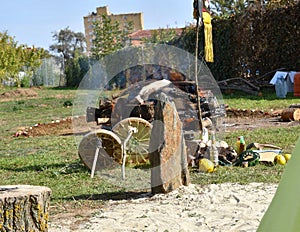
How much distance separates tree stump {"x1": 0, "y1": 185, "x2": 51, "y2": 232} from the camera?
3.71 meters

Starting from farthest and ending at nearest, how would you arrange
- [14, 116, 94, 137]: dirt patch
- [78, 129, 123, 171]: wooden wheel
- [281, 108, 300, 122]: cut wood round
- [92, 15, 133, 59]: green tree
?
[92, 15, 133, 59]: green tree → [14, 116, 94, 137]: dirt patch → [281, 108, 300, 122]: cut wood round → [78, 129, 123, 171]: wooden wheel

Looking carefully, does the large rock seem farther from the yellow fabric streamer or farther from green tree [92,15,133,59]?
green tree [92,15,133,59]

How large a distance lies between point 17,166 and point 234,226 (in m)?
4.59

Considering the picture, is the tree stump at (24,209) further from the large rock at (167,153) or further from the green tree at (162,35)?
the green tree at (162,35)

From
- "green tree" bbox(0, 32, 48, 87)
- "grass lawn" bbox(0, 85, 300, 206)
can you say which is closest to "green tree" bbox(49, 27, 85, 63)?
"green tree" bbox(0, 32, 48, 87)

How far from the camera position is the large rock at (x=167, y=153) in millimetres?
5988

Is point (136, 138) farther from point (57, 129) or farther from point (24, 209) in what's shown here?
point (57, 129)

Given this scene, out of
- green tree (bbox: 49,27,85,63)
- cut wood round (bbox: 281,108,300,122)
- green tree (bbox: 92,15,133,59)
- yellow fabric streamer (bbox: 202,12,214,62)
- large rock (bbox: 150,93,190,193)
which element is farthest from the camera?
green tree (bbox: 49,27,85,63)

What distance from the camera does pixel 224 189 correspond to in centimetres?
588

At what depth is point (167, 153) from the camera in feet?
20.1

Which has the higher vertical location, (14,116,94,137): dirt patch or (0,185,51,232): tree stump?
(0,185,51,232): tree stump

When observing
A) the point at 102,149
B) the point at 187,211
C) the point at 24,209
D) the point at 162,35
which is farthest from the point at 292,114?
the point at 162,35

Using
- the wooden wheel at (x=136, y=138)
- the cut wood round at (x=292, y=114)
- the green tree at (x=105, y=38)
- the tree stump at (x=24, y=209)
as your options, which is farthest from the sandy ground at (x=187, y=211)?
the green tree at (x=105, y=38)

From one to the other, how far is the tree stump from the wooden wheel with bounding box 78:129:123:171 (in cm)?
354
